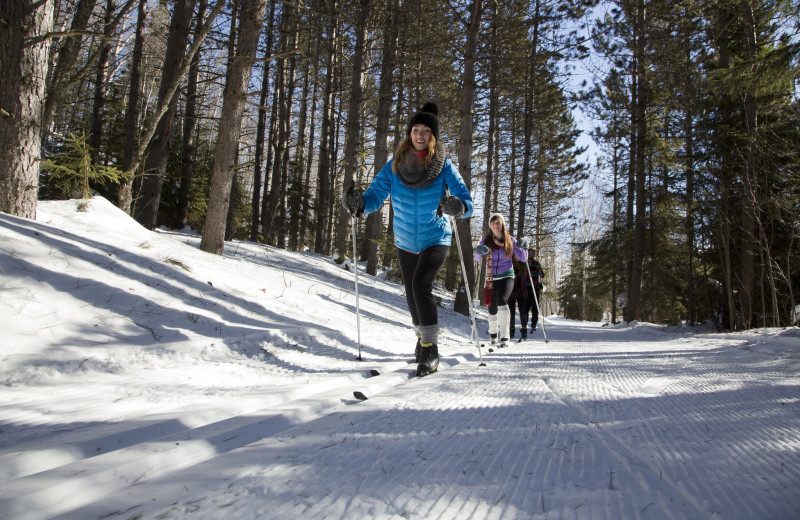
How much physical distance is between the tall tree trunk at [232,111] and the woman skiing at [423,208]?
371 cm

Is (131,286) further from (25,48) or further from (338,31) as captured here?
(338,31)

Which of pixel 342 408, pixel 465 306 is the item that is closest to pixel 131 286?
pixel 342 408

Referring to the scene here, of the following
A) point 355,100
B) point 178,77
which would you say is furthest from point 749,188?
point 178,77

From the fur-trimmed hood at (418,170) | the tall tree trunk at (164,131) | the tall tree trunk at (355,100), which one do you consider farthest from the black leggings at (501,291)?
the tall tree trunk at (164,131)

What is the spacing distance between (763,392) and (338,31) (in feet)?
62.5

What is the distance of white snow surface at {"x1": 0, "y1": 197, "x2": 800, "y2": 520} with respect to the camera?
1.07 meters

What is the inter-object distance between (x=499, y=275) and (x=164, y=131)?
7.64 metres

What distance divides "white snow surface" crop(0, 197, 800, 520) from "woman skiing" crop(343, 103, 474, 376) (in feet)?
1.62

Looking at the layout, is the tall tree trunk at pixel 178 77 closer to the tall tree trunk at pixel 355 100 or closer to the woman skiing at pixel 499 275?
the tall tree trunk at pixel 355 100

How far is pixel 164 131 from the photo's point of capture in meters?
8.93

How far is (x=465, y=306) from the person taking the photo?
35.2 feet

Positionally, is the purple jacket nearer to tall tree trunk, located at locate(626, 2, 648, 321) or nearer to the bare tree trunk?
the bare tree trunk

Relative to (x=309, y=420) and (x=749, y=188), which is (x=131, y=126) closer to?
(x=309, y=420)

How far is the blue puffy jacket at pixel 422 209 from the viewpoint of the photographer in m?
3.58
